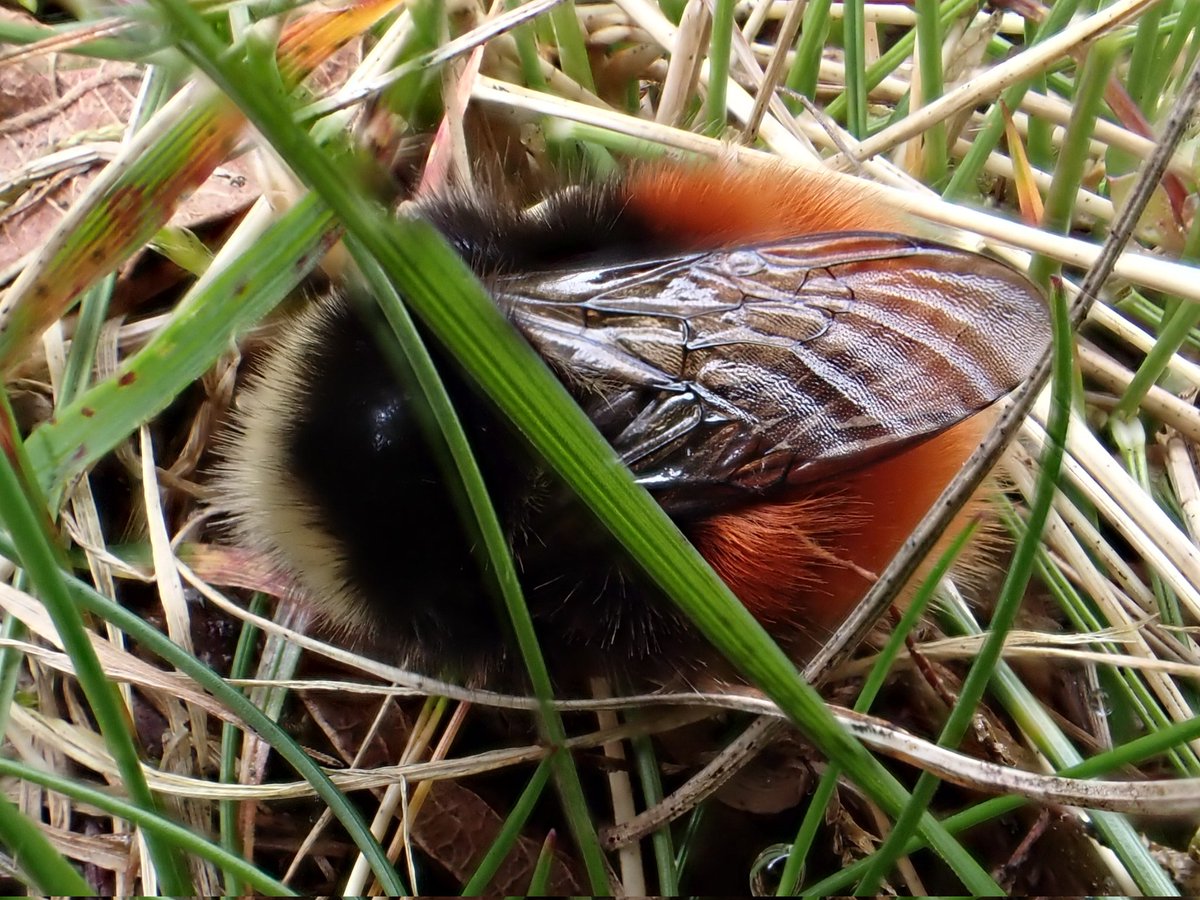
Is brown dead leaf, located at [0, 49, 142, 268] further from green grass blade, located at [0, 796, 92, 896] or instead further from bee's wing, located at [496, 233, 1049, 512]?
green grass blade, located at [0, 796, 92, 896]

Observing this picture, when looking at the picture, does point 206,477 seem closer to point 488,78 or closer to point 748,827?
point 488,78

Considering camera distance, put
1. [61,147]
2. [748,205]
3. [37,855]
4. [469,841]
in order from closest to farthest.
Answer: [37,855] → [748,205] → [469,841] → [61,147]

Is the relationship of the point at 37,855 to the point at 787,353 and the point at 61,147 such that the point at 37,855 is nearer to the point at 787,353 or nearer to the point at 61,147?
the point at 787,353

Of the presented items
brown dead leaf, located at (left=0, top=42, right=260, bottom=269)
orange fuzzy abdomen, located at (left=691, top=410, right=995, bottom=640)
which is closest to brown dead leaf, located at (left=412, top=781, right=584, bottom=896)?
orange fuzzy abdomen, located at (left=691, top=410, right=995, bottom=640)

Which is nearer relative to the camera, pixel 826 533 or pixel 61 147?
pixel 826 533

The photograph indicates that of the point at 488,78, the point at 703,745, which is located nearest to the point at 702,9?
the point at 488,78

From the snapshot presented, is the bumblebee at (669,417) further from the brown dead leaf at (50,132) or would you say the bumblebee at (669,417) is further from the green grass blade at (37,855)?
the brown dead leaf at (50,132)

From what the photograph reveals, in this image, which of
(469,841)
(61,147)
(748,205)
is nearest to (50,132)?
(61,147)
